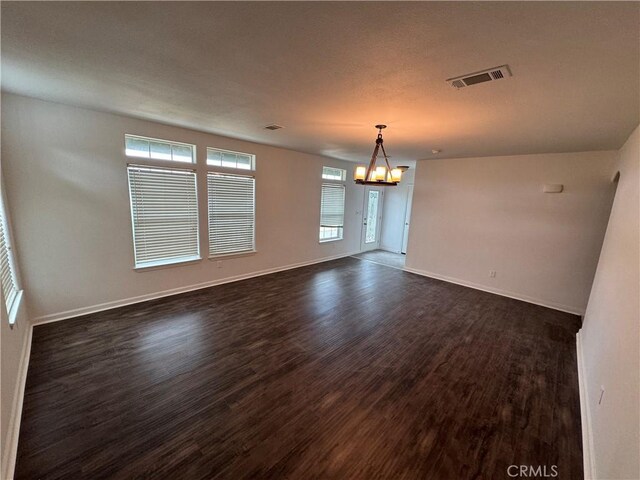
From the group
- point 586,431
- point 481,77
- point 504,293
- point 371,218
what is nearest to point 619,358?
point 586,431

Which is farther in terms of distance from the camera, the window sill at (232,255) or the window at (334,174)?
the window at (334,174)

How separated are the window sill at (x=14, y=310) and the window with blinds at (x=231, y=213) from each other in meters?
2.23

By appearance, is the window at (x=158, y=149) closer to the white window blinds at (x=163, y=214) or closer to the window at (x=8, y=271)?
the white window blinds at (x=163, y=214)

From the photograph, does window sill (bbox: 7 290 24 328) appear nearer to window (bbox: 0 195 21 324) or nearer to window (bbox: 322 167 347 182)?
window (bbox: 0 195 21 324)

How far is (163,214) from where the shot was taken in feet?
12.6

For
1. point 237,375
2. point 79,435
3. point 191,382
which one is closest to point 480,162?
point 237,375

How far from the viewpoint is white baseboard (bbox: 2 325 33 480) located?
150 centimetres

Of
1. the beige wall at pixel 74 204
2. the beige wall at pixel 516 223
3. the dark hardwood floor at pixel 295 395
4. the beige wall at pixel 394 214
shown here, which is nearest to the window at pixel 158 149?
the beige wall at pixel 74 204

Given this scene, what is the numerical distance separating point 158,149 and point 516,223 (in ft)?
19.3

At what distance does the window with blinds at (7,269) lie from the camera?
2.23 meters

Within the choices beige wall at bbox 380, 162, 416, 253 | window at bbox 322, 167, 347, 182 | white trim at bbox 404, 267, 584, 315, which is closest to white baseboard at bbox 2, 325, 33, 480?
window at bbox 322, 167, 347, 182

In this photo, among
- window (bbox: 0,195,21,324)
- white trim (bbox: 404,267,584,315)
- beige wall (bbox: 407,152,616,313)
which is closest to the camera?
window (bbox: 0,195,21,324)

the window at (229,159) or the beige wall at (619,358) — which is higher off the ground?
the window at (229,159)

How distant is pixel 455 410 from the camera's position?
2131mm
